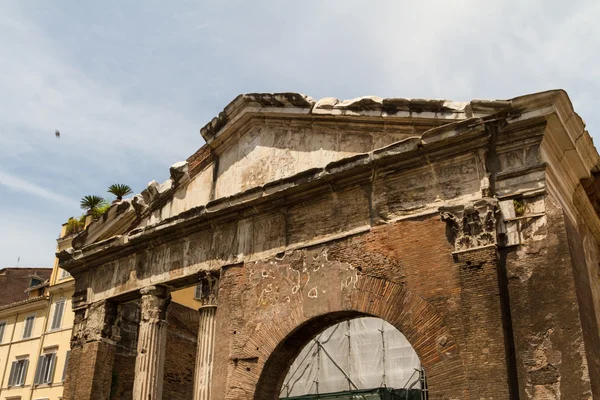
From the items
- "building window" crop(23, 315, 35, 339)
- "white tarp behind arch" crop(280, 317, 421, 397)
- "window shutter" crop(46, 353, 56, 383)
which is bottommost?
"white tarp behind arch" crop(280, 317, 421, 397)

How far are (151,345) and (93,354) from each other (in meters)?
1.57

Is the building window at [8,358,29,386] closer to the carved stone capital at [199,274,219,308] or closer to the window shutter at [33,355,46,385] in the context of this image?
the window shutter at [33,355,46,385]

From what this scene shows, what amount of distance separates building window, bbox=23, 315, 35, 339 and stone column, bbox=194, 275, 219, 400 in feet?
61.3

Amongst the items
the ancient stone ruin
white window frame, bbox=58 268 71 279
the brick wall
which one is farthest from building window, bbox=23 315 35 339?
the brick wall

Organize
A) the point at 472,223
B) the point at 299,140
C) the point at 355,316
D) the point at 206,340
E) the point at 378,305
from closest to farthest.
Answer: the point at 472,223 < the point at 378,305 < the point at 355,316 < the point at 206,340 < the point at 299,140

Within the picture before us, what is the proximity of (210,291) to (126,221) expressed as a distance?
279cm

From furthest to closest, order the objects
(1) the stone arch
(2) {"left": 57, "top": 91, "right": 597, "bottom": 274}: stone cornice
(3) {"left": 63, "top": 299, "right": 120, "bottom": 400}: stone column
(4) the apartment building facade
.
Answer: (4) the apartment building facade, (3) {"left": 63, "top": 299, "right": 120, "bottom": 400}: stone column, (2) {"left": 57, "top": 91, "right": 597, "bottom": 274}: stone cornice, (1) the stone arch

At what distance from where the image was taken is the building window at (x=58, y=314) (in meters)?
25.4

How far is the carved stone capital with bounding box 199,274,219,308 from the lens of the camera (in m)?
10.4

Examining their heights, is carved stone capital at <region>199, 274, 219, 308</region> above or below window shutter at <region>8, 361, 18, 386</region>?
below

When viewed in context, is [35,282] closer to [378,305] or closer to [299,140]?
[299,140]

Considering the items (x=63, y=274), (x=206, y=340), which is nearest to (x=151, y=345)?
(x=206, y=340)

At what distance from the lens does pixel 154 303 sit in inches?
440

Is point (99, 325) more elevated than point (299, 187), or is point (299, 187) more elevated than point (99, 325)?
point (299, 187)
